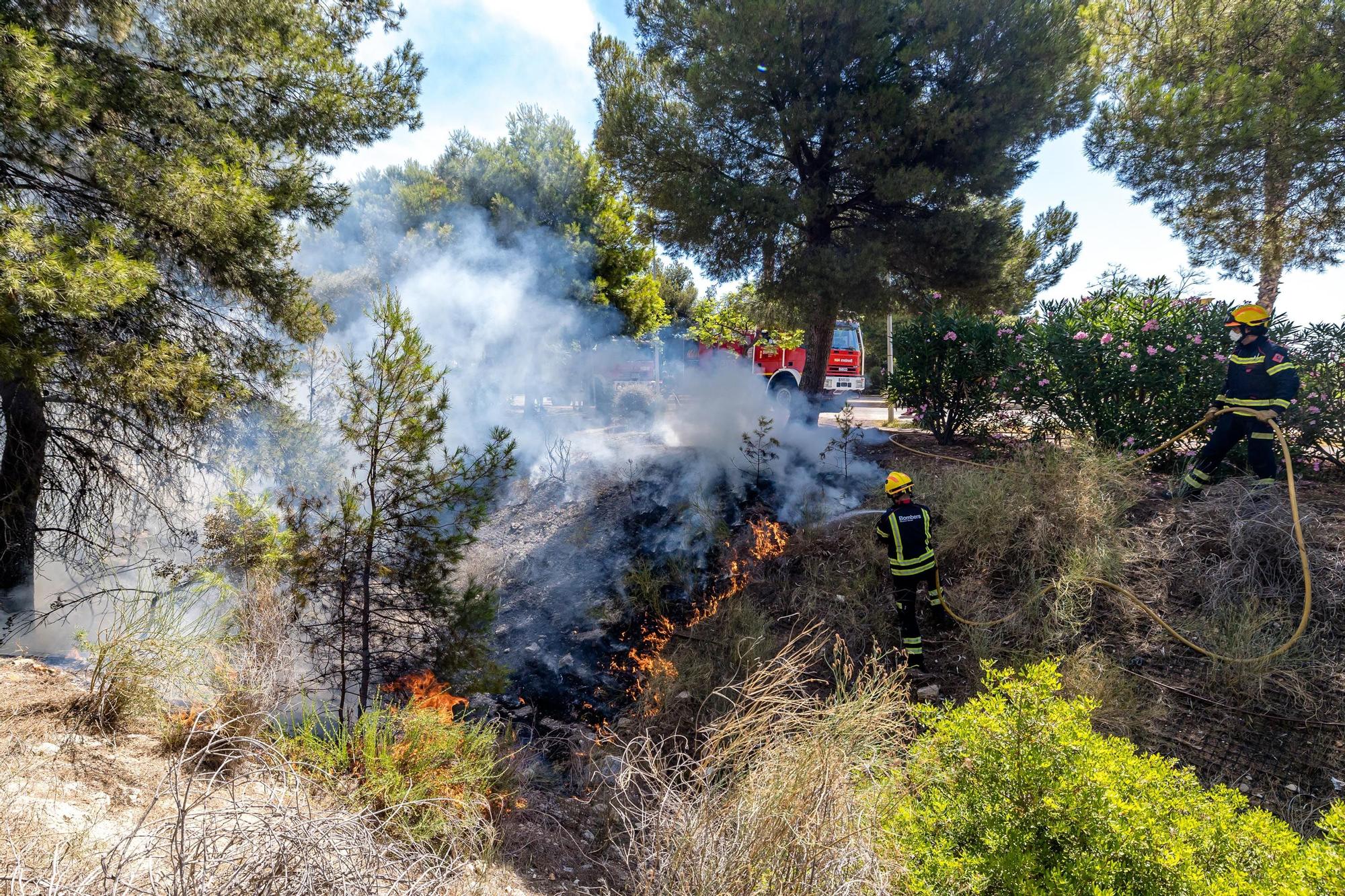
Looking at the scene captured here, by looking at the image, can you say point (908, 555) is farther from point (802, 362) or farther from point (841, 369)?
point (802, 362)

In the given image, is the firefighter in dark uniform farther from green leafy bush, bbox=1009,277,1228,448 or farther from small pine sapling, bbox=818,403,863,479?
small pine sapling, bbox=818,403,863,479

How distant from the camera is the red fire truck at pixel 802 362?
16.0 meters

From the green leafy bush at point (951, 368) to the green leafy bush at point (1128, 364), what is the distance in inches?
28.2

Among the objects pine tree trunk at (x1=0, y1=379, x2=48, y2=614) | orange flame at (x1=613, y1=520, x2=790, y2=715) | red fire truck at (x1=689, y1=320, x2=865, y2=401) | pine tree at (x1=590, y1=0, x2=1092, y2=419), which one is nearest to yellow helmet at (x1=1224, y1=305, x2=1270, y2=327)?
pine tree at (x1=590, y1=0, x2=1092, y2=419)

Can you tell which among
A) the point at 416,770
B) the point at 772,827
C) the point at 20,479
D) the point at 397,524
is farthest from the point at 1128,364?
the point at 20,479

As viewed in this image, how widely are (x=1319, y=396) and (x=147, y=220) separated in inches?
392

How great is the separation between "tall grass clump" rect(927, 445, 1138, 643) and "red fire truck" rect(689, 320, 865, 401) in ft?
25.5

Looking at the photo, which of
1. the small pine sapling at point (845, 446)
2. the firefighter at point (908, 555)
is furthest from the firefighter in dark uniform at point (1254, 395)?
the small pine sapling at point (845, 446)

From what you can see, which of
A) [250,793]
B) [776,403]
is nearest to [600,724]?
[250,793]

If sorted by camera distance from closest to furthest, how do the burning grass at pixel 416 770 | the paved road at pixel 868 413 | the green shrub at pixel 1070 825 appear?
1. the green shrub at pixel 1070 825
2. the burning grass at pixel 416 770
3. the paved road at pixel 868 413

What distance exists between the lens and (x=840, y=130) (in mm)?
9719

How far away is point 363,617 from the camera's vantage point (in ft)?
17.4

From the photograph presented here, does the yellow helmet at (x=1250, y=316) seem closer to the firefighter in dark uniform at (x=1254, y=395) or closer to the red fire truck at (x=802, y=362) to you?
the firefighter in dark uniform at (x=1254, y=395)

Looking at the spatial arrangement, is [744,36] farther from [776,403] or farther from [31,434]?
[31,434]
